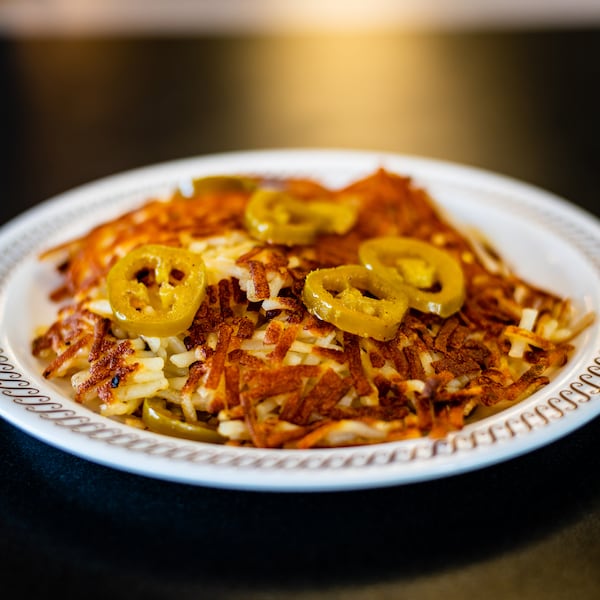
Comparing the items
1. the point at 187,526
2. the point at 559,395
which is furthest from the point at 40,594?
the point at 559,395

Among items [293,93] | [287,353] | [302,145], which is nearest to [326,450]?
[287,353]

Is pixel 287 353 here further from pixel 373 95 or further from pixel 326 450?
pixel 373 95

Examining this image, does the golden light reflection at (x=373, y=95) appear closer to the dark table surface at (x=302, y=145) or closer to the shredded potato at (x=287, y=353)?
the dark table surface at (x=302, y=145)

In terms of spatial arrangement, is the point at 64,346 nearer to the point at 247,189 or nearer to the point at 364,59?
the point at 247,189

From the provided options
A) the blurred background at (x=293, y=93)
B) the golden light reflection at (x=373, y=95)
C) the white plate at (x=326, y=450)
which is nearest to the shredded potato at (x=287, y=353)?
the white plate at (x=326, y=450)

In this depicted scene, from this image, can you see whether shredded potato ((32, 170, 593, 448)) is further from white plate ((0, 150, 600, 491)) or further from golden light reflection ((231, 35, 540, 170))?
golden light reflection ((231, 35, 540, 170))

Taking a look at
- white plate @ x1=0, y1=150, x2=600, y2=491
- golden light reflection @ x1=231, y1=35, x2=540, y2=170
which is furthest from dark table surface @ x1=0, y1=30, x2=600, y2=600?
white plate @ x1=0, y1=150, x2=600, y2=491
